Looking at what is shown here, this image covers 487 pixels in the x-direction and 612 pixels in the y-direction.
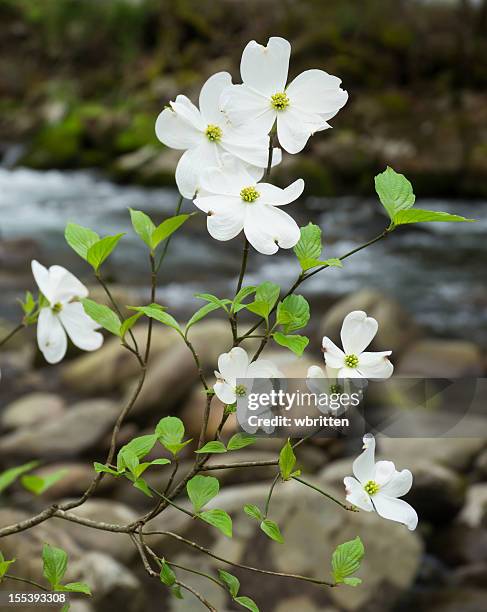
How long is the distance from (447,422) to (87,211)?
144 inches

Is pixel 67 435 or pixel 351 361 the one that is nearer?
pixel 351 361

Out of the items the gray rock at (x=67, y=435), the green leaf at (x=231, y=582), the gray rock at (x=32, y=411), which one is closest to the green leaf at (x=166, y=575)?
the green leaf at (x=231, y=582)

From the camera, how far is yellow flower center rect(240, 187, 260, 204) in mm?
285

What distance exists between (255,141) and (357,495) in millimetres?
149

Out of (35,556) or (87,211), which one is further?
(87,211)

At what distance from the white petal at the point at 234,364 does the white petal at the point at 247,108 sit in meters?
0.09

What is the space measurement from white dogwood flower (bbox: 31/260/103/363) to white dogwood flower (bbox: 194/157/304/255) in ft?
0.40

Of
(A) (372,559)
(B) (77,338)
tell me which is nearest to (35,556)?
(A) (372,559)

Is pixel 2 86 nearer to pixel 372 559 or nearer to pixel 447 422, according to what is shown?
→ pixel 372 559

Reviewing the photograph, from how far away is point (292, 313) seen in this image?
294mm

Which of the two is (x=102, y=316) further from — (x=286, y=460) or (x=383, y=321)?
(x=383, y=321)

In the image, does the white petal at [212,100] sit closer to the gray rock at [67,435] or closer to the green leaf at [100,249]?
the green leaf at [100,249]

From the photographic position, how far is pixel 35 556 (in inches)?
37.9

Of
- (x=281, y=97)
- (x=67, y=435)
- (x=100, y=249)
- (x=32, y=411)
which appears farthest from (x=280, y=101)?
(x=32, y=411)
